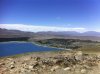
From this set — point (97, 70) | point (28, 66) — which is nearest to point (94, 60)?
point (97, 70)

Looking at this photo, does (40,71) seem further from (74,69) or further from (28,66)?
(74,69)

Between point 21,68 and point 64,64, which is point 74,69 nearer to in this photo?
point 64,64

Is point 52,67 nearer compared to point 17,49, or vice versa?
point 52,67

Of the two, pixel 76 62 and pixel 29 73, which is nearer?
pixel 29 73

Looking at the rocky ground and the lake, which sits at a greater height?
the rocky ground

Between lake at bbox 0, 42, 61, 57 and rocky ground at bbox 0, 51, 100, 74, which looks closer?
rocky ground at bbox 0, 51, 100, 74

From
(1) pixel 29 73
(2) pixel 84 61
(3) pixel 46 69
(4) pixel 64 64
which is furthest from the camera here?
(2) pixel 84 61

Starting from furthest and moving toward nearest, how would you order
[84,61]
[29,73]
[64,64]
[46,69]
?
[84,61] < [64,64] < [46,69] < [29,73]

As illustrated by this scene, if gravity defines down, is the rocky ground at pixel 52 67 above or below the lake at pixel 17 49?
above

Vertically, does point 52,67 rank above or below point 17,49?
above

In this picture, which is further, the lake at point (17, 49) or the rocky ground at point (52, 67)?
the lake at point (17, 49)
